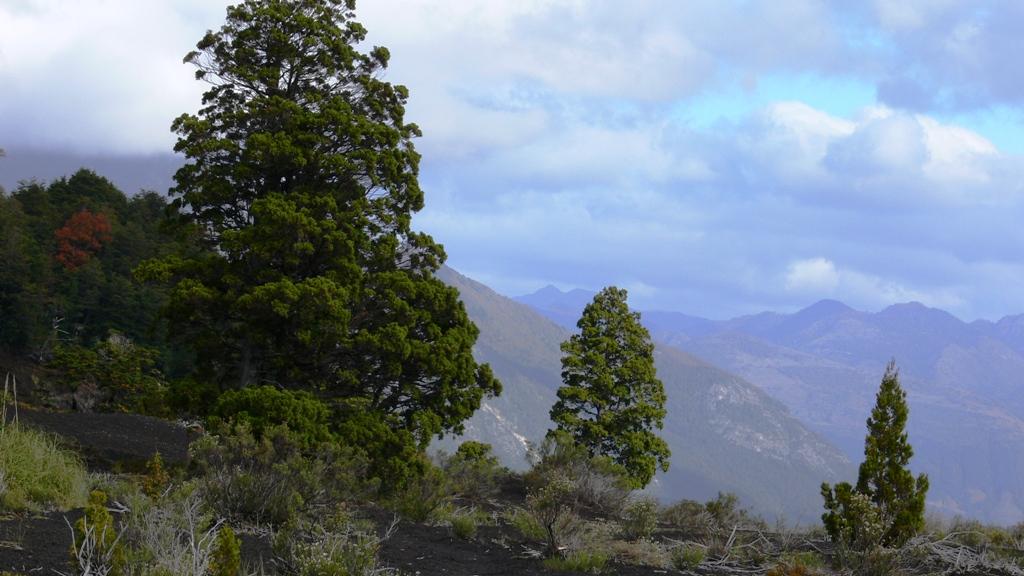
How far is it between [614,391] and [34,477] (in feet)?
53.4

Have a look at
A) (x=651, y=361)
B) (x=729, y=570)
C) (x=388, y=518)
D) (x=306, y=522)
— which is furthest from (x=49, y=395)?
(x=729, y=570)

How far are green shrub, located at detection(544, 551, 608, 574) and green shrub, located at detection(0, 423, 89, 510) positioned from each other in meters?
4.86

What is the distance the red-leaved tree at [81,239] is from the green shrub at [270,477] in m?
40.5

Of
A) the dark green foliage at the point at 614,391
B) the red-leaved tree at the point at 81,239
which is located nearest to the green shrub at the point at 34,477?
the dark green foliage at the point at 614,391

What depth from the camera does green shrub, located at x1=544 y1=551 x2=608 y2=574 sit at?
10.3 metres

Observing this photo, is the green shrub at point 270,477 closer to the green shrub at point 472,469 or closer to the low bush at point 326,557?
the low bush at point 326,557

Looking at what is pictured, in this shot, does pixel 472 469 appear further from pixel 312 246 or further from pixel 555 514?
pixel 555 514

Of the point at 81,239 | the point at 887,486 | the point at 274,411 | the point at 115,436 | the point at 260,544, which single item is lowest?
the point at 115,436

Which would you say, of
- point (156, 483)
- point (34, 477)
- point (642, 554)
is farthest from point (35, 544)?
point (642, 554)

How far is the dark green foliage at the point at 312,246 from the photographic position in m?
16.6

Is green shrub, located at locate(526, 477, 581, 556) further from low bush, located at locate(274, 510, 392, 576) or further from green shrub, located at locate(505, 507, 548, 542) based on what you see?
low bush, located at locate(274, 510, 392, 576)

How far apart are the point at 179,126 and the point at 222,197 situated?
1543 millimetres

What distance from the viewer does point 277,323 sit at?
55.2ft

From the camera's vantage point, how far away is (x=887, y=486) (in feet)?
44.6
